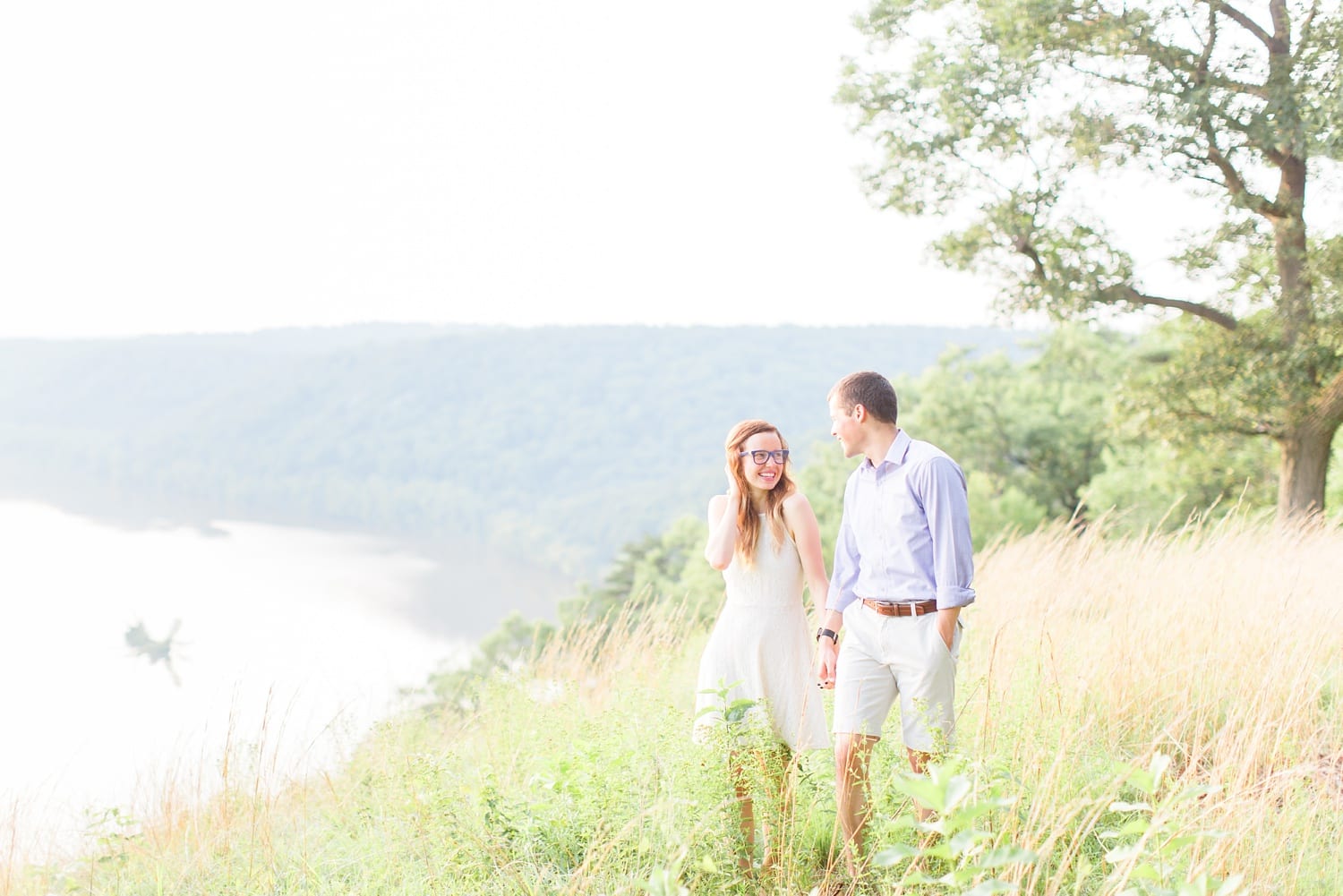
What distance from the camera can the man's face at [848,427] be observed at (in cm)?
329

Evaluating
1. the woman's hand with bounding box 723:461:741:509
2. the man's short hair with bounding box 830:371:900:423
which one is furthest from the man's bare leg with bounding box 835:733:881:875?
the man's short hair with bounding box 830:371:900:423

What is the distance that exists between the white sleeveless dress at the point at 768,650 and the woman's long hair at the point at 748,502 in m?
0.02

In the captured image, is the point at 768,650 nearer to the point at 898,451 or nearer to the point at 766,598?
the point at 766,598

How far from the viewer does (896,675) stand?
325 cm

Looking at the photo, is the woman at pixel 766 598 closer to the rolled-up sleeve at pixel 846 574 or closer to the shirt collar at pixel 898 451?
the rolled-up sleeve at pixel 846 574

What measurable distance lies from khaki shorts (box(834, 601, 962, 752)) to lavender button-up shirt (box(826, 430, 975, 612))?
0.34ft

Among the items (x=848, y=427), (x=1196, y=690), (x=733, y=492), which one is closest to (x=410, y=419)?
(x=1196, y=690)

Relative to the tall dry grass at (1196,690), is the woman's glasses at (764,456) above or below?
above

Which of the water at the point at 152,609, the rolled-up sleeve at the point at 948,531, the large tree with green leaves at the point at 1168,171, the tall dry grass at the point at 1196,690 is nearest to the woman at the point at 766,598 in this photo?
the rolled-up sleeve at the point at 948,531

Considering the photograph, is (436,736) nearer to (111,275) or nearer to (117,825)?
(117,825)

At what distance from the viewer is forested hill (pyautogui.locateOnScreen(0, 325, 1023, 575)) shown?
112062mm

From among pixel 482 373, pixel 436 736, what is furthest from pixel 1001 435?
pixel 482 373

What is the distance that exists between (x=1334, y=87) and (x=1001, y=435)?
70.5 feet

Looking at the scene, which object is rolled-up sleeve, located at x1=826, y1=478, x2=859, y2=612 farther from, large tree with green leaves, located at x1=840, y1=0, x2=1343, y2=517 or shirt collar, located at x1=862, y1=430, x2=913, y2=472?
large tree with green leaves, located at x1=840, y1=0, x2=1343, y2=517
